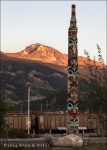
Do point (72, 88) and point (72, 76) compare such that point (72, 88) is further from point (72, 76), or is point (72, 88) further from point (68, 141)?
point (68, 141)

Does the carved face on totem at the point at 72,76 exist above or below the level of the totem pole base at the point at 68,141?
above

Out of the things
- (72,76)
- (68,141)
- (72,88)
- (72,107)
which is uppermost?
(72,76)

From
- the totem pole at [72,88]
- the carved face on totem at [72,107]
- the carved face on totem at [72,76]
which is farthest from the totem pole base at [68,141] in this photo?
the carved face on totem at [72,76]

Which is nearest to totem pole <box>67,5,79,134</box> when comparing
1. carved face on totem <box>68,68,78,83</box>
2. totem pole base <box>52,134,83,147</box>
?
carved face on totem <box>68,68,78,83</box>

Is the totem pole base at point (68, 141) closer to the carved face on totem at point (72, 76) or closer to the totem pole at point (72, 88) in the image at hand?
the totem pole at point (72, 88)

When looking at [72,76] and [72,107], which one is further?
[72,76]

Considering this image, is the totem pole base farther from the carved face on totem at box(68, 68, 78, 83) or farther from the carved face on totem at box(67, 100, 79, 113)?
the carved face on totem at box(68, 68, 78, 83)

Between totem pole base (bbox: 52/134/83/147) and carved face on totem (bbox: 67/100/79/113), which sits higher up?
carved face on totem (bbox: 67/100/79/113)

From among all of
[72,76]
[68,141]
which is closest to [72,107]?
[72,76]

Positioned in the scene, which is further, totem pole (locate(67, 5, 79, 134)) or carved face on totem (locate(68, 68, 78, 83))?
carved face on totem (locate(68, 68, 78, 83))

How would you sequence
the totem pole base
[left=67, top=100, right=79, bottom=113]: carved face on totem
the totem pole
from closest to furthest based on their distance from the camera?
the totem pole base → the totem pole → [left=67, top=100, right=79, bottom=113]: carved face on totem

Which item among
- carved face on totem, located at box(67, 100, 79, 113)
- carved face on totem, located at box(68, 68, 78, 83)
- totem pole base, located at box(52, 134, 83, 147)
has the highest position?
carved face on totem, located at box(68, 68, 78, 83)

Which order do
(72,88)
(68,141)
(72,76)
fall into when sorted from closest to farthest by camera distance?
(68,141), (72,88), (72,76)

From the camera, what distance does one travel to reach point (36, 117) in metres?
62.3
